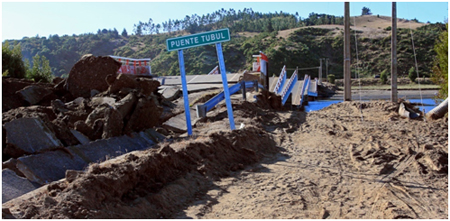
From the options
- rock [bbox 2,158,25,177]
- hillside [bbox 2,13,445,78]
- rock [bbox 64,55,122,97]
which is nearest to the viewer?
rock [bbox 2,158,25,177]

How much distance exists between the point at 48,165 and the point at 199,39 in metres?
4.46

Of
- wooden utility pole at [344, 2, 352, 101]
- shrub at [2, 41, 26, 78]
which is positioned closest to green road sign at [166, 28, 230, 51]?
wooden utility pole at [344, 2, 352, 101]

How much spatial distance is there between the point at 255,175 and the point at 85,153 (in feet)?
10.3

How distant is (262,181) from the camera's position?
6.84m

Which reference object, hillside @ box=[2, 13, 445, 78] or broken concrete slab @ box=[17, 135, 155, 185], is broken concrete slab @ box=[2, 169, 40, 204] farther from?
hillside @ box=[2, 13, 445, 78]

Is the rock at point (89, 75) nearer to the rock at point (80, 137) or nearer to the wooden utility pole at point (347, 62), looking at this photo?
the rock at point (80, 137)

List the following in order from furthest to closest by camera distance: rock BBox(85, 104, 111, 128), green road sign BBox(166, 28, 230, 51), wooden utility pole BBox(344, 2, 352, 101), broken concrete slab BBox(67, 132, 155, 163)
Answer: wooden utility pole BBox(344, 2, 352, 101) < green road sign BBox(166, 28, 230, 51) < rock BBox(85, 104, 111, 128) < broken concrete slab BBox(67, 132, 155, 163)

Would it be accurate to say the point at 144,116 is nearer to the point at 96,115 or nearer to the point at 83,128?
the point at 96,115

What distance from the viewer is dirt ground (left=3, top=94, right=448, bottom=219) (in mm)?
5047

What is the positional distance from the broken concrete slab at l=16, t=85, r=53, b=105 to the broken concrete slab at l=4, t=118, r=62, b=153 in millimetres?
6405

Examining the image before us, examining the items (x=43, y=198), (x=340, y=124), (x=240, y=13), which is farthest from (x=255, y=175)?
(x=240, y=13)

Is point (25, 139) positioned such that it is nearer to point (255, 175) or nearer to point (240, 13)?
point (255, 175)

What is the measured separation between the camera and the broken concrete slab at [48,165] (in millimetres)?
6355

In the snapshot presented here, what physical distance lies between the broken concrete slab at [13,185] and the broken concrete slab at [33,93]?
309 inches
